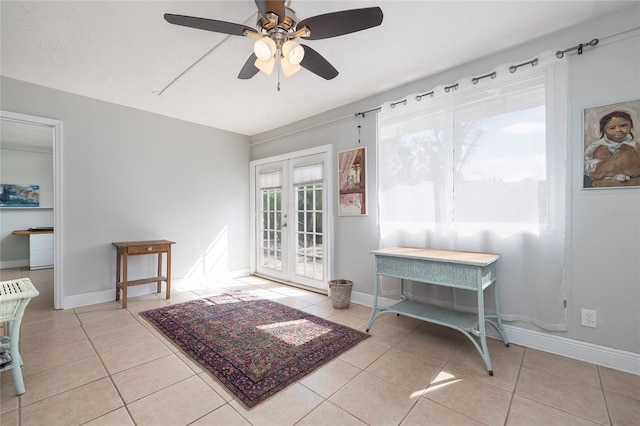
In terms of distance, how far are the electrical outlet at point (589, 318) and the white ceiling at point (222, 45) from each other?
7.15 feet

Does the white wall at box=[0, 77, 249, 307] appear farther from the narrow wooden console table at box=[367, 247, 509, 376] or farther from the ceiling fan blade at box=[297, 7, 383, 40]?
the ceiling fan blade at box=[297, 7, 383, 40]

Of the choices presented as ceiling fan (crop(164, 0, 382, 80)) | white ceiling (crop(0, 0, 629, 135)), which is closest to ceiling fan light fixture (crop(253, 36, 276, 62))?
ceiling fan (crop(164, 0, 382, 80))

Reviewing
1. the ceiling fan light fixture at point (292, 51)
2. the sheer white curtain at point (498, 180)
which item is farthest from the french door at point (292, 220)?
the ceiling fan light fixture at point (292, 51)

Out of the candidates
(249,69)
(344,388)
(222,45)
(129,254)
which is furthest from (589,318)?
(129,254)

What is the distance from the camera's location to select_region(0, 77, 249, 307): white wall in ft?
10.8

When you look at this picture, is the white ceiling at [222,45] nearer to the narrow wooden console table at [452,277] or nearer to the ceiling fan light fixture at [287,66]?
the ceiling fan light fixture at [287,66]

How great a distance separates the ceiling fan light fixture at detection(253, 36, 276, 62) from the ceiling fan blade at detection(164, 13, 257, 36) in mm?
84

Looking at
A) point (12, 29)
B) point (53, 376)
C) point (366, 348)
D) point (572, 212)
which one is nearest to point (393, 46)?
point (572, 212)

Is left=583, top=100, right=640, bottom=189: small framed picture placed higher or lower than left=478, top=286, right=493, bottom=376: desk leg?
higher

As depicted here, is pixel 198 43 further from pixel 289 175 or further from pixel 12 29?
pixel 289 175

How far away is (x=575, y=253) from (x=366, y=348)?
178cm

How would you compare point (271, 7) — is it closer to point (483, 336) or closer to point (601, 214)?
point (483, 336)

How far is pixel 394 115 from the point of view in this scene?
3102mm

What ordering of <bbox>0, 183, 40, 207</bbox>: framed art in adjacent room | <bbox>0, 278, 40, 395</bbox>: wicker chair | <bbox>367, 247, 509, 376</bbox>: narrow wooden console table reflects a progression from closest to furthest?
<bbox>0, 278, 40, 395</bbox>: wicker chair, <bbox>367, 247, 509, 376</bbox>: narrow wooden console table, <bbox>0, 183, 40, 207</bbox>: framed art in adjacent room
